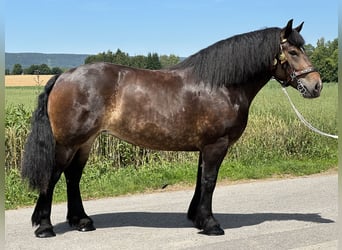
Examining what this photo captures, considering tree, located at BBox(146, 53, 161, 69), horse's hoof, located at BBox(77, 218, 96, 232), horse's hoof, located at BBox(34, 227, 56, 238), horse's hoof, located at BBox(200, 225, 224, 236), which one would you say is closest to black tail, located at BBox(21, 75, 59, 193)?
horse's hoof, located at BBox(34, 227, 56, 238)

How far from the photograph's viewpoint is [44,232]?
4.86 metres

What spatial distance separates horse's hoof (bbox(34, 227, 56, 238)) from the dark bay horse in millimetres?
10

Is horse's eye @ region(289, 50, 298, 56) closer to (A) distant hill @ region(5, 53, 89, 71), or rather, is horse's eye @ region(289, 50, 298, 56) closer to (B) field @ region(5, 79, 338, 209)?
(B) field @ region(5, 79, 338, 209)

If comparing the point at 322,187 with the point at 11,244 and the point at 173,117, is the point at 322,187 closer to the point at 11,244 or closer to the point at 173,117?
the point at 173,117

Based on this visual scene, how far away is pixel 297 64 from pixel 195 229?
2212 mm

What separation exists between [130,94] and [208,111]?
2.85ft

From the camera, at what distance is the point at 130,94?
16.2 feet

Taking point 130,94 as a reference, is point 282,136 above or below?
below

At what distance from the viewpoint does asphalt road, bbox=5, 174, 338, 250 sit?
15.3ft

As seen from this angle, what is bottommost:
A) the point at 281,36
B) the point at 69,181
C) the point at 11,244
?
the point at 11,244

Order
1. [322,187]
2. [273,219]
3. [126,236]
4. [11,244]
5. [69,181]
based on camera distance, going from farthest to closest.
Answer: [322,187] → [273,219] → [69,181] → [126,236] → [11,244]

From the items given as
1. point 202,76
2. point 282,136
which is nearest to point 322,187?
point 282,136

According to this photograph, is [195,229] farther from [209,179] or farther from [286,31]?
[286,31]

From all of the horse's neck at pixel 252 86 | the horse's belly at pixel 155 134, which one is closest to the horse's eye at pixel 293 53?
the horse's neck at pixel 252 86
